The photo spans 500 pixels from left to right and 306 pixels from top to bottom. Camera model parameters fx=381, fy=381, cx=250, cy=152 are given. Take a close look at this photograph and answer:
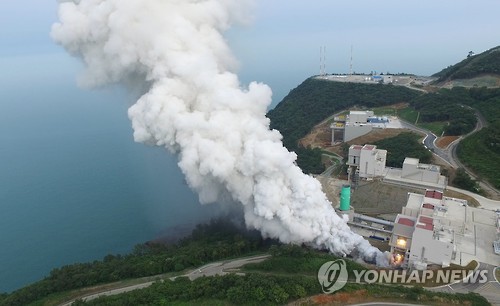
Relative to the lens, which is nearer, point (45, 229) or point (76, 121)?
point (45, 229)

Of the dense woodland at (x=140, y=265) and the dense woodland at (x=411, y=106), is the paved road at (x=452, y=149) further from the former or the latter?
the dense woodland at (x=140, y=265)

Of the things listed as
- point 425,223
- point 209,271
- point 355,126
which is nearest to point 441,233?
point 425,223

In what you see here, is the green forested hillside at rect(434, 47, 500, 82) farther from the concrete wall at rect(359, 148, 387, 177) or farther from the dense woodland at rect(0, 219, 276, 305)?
the dense woodland at rect(0, 219, 276, 305)

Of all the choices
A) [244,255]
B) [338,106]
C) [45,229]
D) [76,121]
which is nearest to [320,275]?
[244,255]

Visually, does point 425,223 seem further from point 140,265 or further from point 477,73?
point 477,73

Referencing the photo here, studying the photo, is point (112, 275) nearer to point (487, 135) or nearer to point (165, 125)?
point (165, 125)

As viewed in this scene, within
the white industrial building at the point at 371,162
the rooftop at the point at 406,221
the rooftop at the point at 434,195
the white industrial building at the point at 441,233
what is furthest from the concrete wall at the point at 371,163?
the rooftop at the point at 406,221
